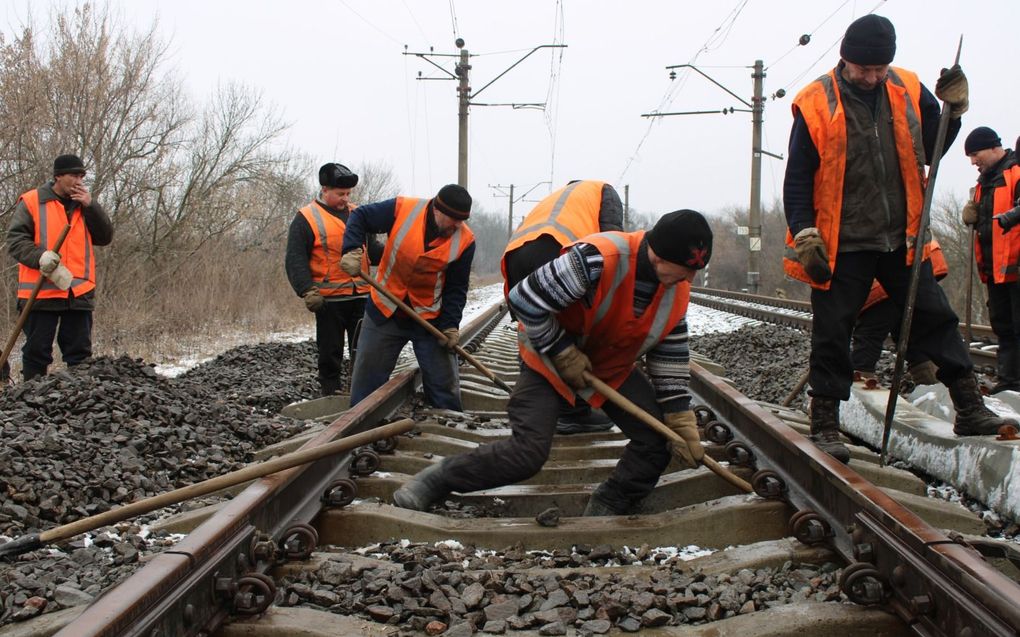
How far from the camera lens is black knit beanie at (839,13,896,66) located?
338cm

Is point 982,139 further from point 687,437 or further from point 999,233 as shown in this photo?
point 687,437

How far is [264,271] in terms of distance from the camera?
53.2 feet

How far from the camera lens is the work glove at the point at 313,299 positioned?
614 cm

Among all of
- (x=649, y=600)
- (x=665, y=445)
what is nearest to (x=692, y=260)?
(x=665, y=445)

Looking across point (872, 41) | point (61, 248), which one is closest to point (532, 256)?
point (872, 41)

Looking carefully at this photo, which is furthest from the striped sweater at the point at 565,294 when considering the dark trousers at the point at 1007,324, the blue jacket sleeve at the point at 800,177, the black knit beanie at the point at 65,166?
the black knit beanie at the point at 65,166

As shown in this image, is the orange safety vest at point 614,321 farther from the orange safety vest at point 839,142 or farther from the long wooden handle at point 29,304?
the long wooden handle at point 29,304

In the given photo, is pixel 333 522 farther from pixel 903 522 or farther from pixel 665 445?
pixel 903 522

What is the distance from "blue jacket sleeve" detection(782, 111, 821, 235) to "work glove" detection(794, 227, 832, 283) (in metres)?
0.16

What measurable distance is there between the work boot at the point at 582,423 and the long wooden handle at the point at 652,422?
114 centimetres

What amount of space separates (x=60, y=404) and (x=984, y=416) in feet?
14.6

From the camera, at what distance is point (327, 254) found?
21.0 feet

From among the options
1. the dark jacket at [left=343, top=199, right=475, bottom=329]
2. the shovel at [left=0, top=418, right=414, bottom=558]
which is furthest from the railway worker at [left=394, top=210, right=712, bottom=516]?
the dark jacket at [left=343, top=199, right=475, bottom=329]

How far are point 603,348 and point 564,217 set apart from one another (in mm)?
1041
